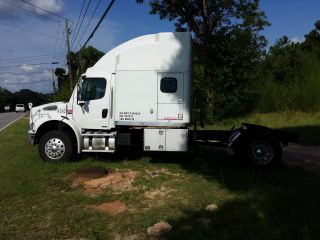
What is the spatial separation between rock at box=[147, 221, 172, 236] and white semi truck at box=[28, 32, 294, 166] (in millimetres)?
5293

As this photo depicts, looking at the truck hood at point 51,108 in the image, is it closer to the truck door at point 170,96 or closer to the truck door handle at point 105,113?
the truck door handle at point 105,113

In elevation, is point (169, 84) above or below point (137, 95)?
above

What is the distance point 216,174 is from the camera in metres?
10.7

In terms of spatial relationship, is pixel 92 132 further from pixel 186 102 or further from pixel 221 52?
pixel 221 52

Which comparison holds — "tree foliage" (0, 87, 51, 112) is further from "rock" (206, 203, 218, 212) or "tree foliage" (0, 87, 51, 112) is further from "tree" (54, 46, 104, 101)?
"rock" (206, 203, 218, 212)

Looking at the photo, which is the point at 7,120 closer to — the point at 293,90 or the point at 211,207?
the point at 293,90

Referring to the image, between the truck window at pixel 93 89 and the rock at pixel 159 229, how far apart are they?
636 cm

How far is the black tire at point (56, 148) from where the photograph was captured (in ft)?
40.4

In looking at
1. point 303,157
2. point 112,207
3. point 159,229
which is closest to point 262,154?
point 303,157

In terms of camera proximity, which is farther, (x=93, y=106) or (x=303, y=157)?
(x=303, y=157)

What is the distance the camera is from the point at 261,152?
11.6 meters

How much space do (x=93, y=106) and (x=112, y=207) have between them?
197 inches

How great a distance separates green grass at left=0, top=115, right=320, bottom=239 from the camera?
6488 mm

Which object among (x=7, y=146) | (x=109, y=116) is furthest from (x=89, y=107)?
(x=7, y=146)
